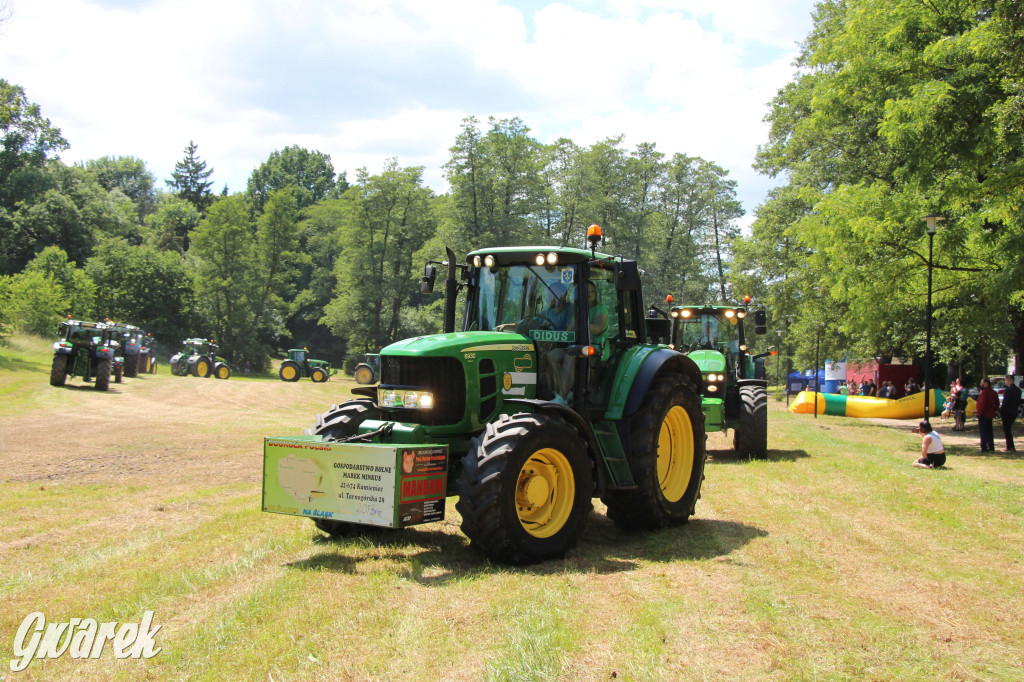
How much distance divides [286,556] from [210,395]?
24.5 metres

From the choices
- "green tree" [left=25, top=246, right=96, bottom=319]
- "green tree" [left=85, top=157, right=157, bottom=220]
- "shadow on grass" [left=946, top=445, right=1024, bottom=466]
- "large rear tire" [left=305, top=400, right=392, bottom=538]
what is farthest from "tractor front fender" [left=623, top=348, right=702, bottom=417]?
"green tree" [left=85, top=157, right=157, bottom=220]

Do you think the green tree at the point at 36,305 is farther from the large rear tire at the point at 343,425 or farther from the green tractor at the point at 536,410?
the green tractor at the point at 536,410

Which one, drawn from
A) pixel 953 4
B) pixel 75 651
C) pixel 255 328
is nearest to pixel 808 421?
pixel 953 4

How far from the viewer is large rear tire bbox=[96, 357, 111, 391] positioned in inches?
1099

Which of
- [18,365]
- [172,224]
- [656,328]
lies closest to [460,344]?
[656,328]

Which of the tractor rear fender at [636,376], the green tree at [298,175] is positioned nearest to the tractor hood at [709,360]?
the tractor rear fender at [636,376]

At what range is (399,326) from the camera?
57.8 metres

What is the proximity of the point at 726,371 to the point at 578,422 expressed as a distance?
30.1 ft

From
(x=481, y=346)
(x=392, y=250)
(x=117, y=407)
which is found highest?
(x=392, y=250)

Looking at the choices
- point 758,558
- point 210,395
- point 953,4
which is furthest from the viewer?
point 210,395

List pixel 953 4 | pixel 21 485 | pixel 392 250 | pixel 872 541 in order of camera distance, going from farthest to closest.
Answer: pixel 392 250, pixel 953 4, pixel 21 485, pixel 872 541

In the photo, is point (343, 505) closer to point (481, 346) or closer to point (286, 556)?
point (286, 556)

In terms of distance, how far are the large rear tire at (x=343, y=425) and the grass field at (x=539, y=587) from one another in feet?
0.63

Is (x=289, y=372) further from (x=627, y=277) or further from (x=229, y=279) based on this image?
(x=627, y=277)
